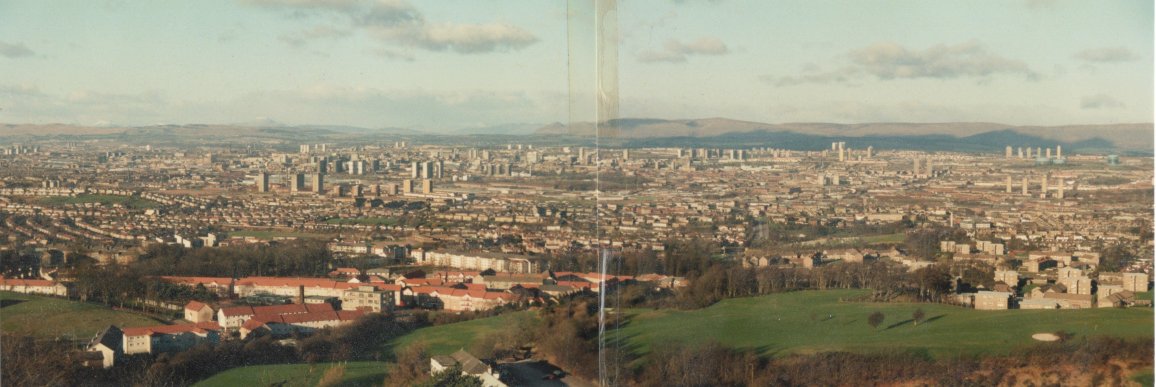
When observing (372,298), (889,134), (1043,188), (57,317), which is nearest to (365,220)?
(372,298)

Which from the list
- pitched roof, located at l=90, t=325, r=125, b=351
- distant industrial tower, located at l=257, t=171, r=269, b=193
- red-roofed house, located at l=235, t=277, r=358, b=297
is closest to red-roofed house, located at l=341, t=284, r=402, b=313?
red-roofed house, located at l=235, t=277, r=358, b=297

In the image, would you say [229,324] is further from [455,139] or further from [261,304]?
[455,139]

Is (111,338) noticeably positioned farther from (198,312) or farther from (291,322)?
(291,322)

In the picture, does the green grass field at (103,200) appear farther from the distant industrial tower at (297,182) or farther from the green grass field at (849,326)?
the green grass field at (849,326)

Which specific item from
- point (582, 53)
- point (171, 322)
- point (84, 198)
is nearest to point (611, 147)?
point (582, 53)

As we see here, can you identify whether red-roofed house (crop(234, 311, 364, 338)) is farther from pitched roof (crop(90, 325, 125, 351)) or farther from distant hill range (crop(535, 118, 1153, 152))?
distant hill range (crop(535, 118, 1153, 152))

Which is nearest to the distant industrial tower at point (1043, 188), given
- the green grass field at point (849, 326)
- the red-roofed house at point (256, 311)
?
the green grass field at point (849, 326)
